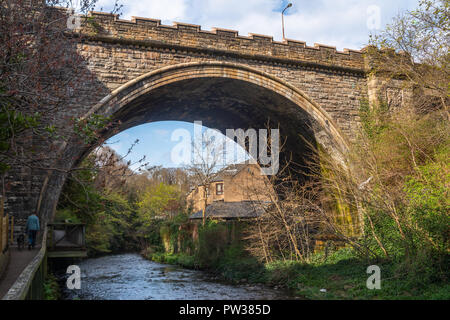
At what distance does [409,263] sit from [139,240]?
→ 26.0 m

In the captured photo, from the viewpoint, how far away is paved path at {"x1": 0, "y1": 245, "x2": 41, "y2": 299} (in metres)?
5.23

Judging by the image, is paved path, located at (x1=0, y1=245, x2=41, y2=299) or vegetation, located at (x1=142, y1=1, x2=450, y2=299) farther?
vegetation, located at (x1=142, y1=1, x2=450, y2=299)

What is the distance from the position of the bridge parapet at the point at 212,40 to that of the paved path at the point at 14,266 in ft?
19.8

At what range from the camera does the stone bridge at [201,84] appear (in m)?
9.94

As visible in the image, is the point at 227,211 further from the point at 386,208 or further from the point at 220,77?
the point at 386,208

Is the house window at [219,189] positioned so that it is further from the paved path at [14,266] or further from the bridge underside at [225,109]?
the paved path at [14,266]

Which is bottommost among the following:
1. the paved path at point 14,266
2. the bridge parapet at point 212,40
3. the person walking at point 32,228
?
the paved path at point 14,266

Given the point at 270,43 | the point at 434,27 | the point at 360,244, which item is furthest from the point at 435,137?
the point at 270,43

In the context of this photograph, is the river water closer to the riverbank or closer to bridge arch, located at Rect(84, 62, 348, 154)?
the riverbank

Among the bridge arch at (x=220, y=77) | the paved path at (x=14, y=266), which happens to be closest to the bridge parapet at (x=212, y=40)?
the bridge arch at (x=220, y=77)

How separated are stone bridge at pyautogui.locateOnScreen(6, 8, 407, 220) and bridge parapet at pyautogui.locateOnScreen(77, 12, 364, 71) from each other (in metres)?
0.03

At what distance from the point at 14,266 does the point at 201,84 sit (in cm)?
762

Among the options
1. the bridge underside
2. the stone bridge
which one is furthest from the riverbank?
the bridge underside

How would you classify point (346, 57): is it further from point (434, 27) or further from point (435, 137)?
point (435, 137)
